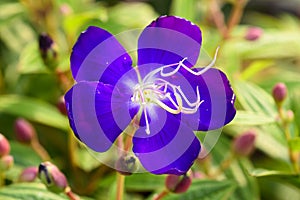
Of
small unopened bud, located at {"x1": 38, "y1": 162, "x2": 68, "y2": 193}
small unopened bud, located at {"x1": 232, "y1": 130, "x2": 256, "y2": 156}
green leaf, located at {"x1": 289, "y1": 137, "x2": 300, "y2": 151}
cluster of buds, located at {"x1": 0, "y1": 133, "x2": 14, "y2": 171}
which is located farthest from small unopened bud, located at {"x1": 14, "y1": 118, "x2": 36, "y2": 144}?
green leaf, located at {"x1": 289, "y1": 137, "x2": 300, "y2": 151}

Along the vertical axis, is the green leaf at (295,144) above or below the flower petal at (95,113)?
below

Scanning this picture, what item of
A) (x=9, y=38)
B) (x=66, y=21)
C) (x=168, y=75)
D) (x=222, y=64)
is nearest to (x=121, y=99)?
(x=168, y=75)

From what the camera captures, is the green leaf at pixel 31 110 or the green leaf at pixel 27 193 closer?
the green leaf at pixel 27 193

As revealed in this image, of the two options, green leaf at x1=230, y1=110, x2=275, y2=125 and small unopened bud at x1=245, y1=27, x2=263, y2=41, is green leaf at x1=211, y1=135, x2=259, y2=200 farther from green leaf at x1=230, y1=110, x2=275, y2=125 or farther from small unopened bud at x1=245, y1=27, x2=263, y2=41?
small unopened bud at x1=245, y1=27, x2=263, y2=41

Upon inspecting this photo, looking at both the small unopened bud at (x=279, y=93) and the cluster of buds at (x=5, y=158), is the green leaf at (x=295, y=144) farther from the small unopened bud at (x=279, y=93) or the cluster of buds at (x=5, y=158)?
the cluster of buds at (x=5, y=158)

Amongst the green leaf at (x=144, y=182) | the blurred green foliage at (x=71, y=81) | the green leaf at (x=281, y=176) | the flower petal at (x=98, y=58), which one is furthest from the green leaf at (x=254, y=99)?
the flower petal at (x=98, y=58)
